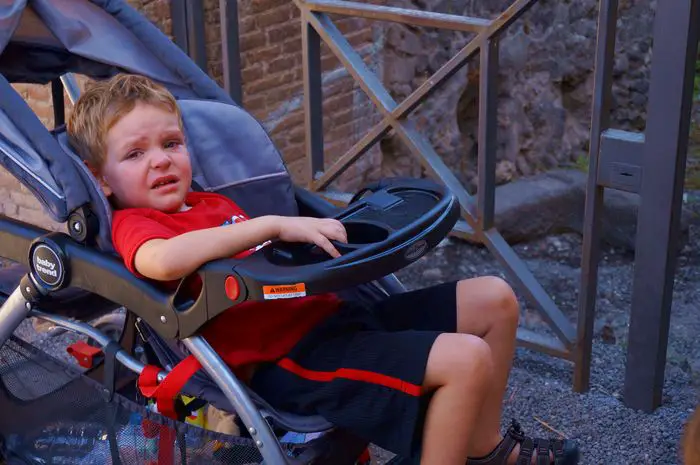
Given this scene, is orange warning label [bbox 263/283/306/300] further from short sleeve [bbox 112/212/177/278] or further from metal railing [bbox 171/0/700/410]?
metal railing [bbox 171/0/700/410]

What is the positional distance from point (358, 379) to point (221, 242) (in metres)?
0.40

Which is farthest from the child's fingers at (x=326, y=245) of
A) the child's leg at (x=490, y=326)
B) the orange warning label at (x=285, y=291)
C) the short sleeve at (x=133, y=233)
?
the child's leg at (x=490, y=326)

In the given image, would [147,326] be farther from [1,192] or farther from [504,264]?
[1,192]

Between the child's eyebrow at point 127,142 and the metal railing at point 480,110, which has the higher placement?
the child's eyebrow at point 127,142

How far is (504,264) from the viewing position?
3434 mm

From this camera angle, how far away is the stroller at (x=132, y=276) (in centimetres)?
211

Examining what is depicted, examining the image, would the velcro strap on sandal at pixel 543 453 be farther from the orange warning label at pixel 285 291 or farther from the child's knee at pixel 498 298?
the orange warning label at pixel 285 291

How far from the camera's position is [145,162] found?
2416 mm

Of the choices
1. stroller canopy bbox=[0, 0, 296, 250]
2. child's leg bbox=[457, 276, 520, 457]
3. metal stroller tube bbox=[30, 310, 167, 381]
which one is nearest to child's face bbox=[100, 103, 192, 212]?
stroller canopy bbox=[0, 0, 296, 250]

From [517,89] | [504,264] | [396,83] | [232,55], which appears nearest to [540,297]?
[504,264]

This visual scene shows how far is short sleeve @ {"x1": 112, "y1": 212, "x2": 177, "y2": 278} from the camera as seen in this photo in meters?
2.22

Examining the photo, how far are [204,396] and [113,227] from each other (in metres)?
0.43

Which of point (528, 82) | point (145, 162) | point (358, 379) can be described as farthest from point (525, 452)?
point (528, 82)

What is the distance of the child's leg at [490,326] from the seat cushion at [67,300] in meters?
0.96
